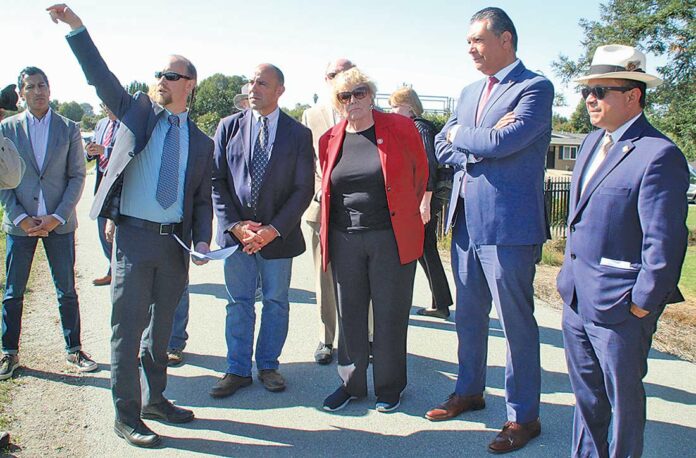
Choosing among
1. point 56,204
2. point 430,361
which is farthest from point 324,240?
point 56,204

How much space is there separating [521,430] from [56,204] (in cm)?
405

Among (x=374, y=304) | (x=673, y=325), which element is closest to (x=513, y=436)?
(x=374, y=304)

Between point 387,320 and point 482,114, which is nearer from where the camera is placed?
point 482,114

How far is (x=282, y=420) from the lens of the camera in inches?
163

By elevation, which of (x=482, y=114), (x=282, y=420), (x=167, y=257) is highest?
(x=482, y=114)

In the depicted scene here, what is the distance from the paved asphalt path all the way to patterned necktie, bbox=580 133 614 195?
67.6 inches

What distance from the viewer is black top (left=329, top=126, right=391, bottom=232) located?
4.18 metres

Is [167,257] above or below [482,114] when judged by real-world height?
below

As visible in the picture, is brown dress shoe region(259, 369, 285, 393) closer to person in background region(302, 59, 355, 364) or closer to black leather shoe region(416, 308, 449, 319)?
person in background region(302, 59, 355, 364)

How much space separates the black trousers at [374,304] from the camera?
425 cm

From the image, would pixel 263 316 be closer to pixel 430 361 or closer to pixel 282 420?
pixel 282 420

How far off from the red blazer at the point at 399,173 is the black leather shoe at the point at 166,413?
1.44 m

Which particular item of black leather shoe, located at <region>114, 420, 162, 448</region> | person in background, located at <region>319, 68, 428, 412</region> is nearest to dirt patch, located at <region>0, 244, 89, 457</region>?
black leather shoe, located at <region>114, 420, 162, 448</region>

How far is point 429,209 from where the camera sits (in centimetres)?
587
